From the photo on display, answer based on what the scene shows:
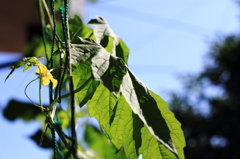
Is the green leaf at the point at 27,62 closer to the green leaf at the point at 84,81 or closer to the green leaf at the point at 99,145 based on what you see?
the green leaf at the point at 84,81

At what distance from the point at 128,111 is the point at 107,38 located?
14 centimetres

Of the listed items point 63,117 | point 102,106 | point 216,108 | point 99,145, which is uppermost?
point 102,106

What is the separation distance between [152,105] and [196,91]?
21.0 feet

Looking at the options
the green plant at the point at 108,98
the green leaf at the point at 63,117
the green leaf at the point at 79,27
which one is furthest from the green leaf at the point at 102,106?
the green leaf at the point at 63,117

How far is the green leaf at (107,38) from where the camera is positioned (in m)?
0.55

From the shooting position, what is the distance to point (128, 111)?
19.8 inches

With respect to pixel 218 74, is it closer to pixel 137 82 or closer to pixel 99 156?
pixel 99 156

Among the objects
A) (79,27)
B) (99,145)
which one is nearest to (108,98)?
(79,27)

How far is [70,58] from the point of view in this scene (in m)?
0.41

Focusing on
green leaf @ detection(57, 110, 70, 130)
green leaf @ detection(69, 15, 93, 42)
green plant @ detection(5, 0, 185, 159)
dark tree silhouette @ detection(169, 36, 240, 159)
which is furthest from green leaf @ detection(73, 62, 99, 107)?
dark tree silhouette @ detection(169, 36, 240, 159)

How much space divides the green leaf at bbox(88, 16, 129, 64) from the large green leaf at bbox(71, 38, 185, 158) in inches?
3.5

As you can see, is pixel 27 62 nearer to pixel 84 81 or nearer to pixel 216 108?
pixel 84 81

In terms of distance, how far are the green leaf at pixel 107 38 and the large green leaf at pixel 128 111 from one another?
0.09 m

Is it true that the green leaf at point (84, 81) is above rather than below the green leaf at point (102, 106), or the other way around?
above
